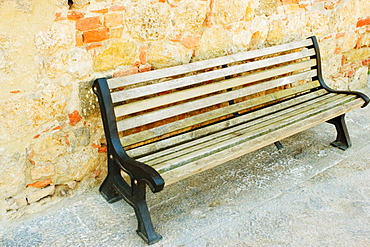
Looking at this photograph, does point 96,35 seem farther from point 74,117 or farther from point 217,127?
point 217,127

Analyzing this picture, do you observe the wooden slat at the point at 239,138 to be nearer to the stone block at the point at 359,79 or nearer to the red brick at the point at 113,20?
the red brick at the point at 113,20

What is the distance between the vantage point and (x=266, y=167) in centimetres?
298

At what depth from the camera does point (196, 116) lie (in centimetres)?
273

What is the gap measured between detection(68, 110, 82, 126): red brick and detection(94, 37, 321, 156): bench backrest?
0.80 feet

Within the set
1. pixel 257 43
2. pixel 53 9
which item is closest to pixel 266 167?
pixel 257 43

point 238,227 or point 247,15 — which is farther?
point 247,15

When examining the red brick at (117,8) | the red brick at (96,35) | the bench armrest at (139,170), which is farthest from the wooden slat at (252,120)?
the red brick at (117,8)

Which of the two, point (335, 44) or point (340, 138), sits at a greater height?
point (335, 44)

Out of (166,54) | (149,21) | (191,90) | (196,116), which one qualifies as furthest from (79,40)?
(196,116)

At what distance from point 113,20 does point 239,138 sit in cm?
111

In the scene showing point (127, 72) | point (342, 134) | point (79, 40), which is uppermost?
point (79, 40)

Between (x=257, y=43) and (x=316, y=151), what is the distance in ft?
3.41

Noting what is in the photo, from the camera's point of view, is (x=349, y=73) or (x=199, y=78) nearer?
(x=199, y=78)

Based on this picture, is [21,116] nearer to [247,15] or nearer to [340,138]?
[247,15]
